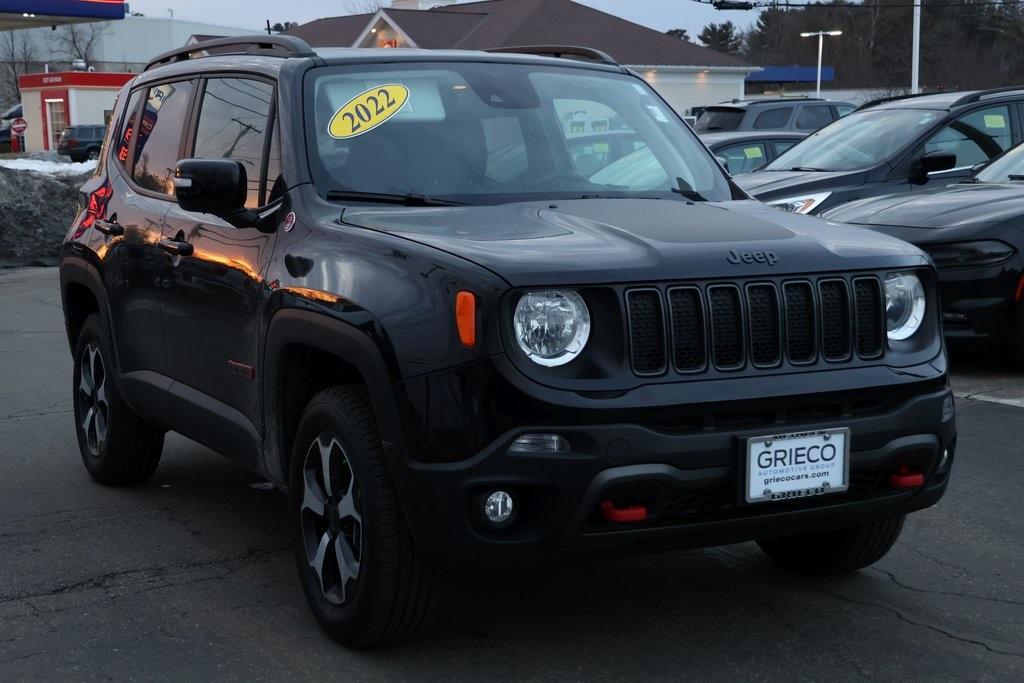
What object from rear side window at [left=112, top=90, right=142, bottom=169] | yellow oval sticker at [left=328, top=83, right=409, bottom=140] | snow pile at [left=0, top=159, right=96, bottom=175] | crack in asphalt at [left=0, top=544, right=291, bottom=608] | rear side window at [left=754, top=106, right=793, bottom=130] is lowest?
crack in asphalt at [left=0, top=544, right=291, bottom=608]

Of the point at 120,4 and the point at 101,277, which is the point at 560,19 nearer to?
the point at 120,4

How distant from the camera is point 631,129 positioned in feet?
17.6

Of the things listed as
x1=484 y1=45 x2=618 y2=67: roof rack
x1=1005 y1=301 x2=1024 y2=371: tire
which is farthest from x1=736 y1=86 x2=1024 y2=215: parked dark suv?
x1=484 y1=45 x2=618 y2=67: roof rack

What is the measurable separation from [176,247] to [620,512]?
2.28 meters

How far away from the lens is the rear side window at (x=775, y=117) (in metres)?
22.0

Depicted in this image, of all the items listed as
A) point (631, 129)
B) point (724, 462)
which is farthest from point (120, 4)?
point (724, 462)

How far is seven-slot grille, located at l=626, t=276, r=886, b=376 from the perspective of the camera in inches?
147

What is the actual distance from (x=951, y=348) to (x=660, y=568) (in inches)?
173

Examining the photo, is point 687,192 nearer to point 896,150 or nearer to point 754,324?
point 754,324

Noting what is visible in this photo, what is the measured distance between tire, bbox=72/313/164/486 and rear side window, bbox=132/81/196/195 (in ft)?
2.42

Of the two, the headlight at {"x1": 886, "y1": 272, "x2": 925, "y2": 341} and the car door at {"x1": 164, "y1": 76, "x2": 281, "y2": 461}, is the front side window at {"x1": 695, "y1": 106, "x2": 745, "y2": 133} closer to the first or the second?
the car door at {"x1": 164, "y1": 76, "x2": 281, "y2": 461}

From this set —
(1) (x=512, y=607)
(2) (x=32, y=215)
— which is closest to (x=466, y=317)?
(1) (x=512, y=607)

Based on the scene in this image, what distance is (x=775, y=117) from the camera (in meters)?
22.1

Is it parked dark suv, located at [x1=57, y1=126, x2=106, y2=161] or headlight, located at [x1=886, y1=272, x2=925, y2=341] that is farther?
parked dark suv, located at [x1=57, y1=126, x2=106, y2=161]
